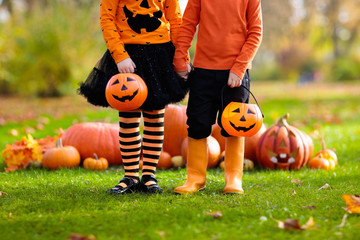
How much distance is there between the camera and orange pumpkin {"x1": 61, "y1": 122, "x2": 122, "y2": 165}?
167 inches

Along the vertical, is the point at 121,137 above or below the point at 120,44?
below

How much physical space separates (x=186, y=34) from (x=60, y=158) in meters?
1.80

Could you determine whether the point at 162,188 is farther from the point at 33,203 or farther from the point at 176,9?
the point at 176,9

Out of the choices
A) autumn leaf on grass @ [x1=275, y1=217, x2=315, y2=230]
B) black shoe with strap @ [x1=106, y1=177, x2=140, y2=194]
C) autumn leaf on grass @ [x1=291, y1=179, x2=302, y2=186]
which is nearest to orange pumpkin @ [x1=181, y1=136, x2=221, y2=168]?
autumn leaf on grass @ [x1=291, y1=179, x2=302, y2=186]

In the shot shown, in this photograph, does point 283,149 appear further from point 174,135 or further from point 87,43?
point 87,43

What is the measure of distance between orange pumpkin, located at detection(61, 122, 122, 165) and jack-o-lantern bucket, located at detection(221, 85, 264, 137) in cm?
170

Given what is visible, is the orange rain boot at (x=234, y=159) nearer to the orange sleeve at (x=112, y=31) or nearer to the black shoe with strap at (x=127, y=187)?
the black shoe with strap at (x=127, y=187)

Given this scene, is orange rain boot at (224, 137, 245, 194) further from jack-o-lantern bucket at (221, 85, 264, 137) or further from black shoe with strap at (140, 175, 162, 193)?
black shoe with strap at (140, 175, 162, 193)

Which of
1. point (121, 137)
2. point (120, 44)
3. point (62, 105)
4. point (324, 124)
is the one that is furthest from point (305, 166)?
point (62, 105)

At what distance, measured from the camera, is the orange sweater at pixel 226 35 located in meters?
Result: 2.91

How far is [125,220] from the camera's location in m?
2.37

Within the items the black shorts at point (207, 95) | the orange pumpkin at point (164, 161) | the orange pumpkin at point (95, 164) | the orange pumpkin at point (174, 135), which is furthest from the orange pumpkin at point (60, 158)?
the black shorts at point (207, 95)

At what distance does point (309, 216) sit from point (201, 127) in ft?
3.17

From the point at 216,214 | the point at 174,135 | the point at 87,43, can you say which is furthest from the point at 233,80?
the point at 87,43
